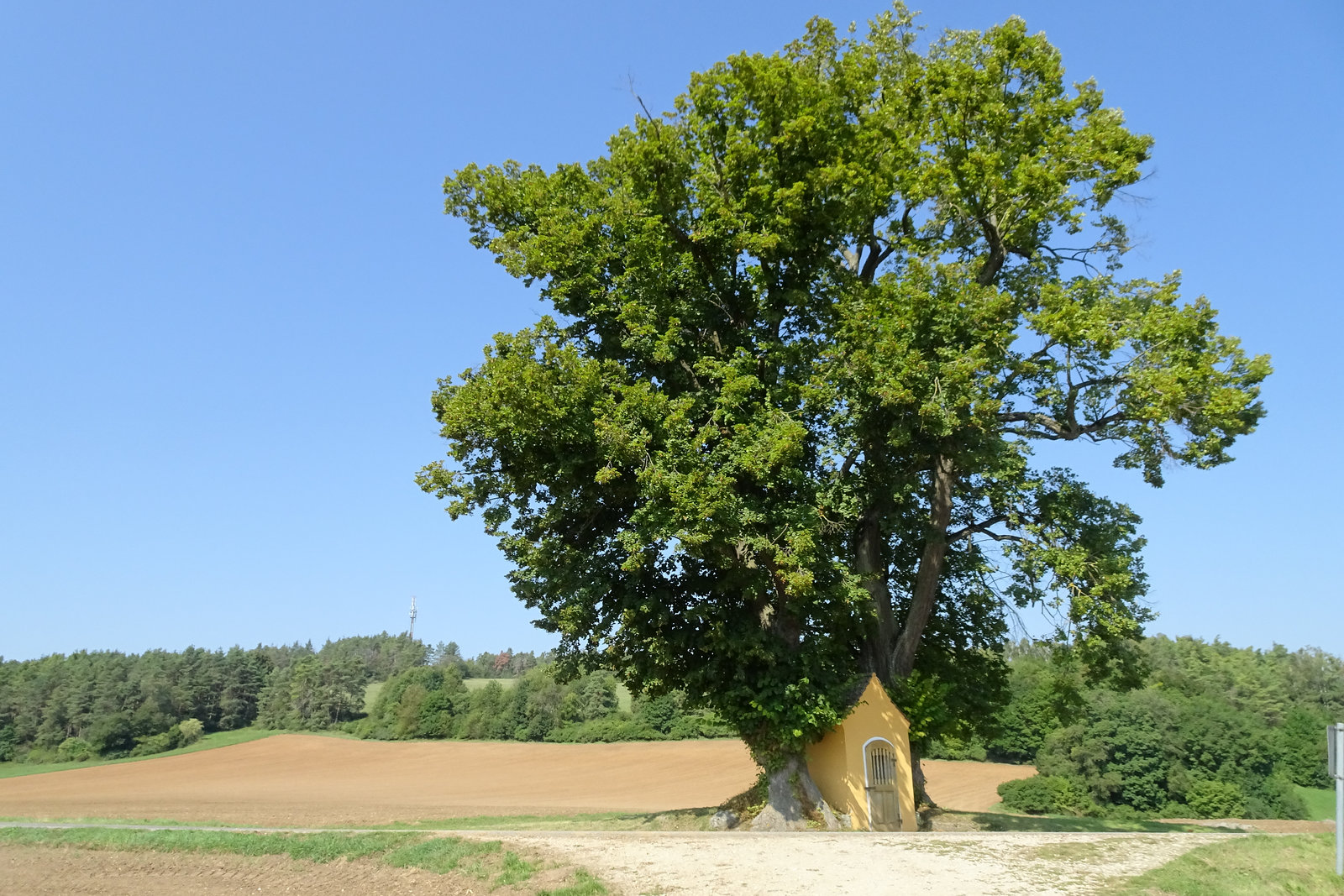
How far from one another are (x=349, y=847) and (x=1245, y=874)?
13340 mm

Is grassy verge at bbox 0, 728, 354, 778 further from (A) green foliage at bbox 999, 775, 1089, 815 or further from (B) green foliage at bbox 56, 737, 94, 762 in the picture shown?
(A) green foliage at bbox 999, 775, 1089, 815

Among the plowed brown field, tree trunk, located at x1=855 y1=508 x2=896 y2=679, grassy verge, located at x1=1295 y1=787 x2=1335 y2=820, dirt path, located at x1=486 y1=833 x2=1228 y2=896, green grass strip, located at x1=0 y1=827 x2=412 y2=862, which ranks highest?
tree trunk, located at x1=855 y1=508 x2=896 y2=679

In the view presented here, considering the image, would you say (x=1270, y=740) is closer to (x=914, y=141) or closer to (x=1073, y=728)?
(x=1073, y=728)

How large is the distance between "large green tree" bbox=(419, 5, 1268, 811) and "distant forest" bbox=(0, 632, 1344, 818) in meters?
2.76

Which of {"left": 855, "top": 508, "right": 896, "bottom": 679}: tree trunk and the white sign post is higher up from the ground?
{"left": 855, "top": 508, "right": 896, "bottom": 679}: tree trunk

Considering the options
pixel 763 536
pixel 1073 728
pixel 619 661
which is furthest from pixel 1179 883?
pixel 1073 728

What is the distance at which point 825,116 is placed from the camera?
18562 millimetres

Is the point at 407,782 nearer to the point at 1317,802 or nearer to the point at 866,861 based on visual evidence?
the point at 866,861

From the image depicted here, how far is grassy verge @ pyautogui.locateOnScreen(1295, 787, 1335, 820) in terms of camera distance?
50.6 meters

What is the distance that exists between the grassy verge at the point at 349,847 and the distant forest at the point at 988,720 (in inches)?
235

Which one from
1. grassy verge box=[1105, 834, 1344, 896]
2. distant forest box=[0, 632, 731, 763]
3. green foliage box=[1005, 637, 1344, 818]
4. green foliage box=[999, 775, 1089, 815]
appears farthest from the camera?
distant forest box=[0, 632, 731, 763]

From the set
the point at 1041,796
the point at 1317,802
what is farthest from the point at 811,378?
the point at 1317,802

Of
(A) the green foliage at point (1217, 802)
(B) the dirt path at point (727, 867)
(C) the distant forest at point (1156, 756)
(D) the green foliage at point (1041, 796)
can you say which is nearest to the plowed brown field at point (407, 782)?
(D) the green foliage at point (1041, 796)

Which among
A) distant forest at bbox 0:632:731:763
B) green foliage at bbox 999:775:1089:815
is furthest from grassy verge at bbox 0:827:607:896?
distant forest at bbox 0:632:731:763
